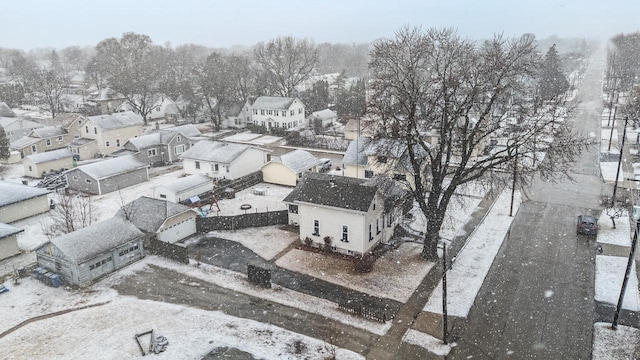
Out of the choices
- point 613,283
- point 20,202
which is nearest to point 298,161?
point 20,202

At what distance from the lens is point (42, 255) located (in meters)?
28.0

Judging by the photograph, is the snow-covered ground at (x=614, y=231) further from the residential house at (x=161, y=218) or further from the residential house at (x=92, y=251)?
the residential house at (x=92, y=251)

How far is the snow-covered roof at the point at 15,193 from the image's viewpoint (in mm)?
36237

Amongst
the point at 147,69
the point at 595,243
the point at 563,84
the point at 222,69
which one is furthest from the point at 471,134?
the point at 147,69

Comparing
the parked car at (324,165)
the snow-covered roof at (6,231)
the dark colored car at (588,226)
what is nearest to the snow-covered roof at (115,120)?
the parked car at (324,165)

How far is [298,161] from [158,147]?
62.2 ft

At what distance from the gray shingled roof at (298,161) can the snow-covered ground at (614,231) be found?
25.0 meters

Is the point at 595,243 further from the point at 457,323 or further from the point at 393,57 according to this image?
the point at 393,57

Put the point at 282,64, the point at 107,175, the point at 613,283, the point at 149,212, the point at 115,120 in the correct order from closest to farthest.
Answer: the point at 613,283 → the point at 149,212 → the point at 107,175 → the point at 115,120 → the point at 282,64

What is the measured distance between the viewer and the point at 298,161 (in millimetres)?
45594

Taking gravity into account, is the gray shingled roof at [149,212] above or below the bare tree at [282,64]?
below

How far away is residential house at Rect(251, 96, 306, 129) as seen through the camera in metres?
72.2

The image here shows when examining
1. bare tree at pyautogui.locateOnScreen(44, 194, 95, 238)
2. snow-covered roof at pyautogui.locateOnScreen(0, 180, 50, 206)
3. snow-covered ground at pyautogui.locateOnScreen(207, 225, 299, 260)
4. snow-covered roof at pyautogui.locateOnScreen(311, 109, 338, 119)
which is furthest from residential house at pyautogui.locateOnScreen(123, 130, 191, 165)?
snow-covered roof at pyautogui.locateOnScreen(311, 109, 338, 119)

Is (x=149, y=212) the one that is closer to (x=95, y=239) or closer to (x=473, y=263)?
(x=95, y=239)
